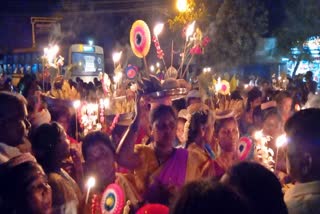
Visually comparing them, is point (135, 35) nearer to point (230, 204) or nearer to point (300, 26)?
point (230, 204)

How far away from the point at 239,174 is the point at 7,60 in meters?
22.9

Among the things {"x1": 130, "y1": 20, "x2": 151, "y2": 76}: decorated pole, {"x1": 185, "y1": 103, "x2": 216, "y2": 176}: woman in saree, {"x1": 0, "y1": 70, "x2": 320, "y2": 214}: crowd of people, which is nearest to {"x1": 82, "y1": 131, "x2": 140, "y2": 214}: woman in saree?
{"x1": 0, "y1": 70, "x2": 320, "y2": 214}: crowd of people

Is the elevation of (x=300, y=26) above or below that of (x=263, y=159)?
above

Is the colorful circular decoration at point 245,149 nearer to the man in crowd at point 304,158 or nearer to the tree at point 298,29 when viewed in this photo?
the man in crowd at point 304,158

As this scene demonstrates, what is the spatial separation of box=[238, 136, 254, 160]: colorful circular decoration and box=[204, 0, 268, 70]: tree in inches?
642

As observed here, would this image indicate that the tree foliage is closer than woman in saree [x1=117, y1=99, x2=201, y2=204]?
No

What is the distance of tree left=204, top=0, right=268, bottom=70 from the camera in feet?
67.3

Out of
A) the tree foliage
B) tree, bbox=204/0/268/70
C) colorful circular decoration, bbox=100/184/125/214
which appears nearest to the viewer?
colorful circular decoration, bbox=100/184/125/214

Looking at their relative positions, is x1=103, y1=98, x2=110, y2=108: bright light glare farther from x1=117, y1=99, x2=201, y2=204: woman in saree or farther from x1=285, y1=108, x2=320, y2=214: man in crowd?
x1=285, y1=108, x2=320, y2=214: man in crowd

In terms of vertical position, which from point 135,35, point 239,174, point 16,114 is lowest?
point 239,174

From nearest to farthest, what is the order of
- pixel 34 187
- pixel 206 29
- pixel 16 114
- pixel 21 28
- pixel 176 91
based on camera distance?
pixel 34 187
pixel 16 114
pixel 176 91
pixel 206 29
pixel 21 28

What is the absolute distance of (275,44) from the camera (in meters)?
22.7

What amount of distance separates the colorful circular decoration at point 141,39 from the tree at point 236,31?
48.3ft

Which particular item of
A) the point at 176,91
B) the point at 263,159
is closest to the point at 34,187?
the point at 263,159
